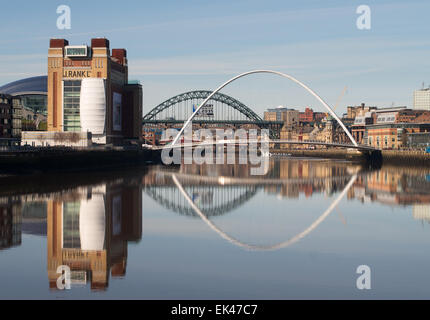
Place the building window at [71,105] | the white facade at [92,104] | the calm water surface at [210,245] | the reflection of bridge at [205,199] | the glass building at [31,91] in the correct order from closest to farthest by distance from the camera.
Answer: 1. the calm water surface at [210,245]
2. the reflection of bridge at [205,199]
3. the white facade at [92,104]
4. the building window at [71,105]
5. the glass building at [31,91]

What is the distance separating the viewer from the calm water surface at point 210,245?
17547 mm

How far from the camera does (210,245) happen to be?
24.6 m

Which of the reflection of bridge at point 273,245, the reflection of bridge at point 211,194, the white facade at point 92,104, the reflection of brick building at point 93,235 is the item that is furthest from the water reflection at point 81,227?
the white facade at point 92,104

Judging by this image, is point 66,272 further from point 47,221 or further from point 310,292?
point 47,221

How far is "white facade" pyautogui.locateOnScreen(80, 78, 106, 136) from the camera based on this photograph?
97312mm

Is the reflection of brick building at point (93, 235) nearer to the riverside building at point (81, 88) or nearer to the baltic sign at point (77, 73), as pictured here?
the riverside building at point (81, 88)

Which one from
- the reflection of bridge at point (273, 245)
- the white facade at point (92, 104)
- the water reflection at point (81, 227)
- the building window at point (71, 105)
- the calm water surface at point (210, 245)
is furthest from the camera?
the building window at point (71, 105)

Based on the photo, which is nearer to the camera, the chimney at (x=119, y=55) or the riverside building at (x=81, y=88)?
the riverside building at (x=81, y=88)

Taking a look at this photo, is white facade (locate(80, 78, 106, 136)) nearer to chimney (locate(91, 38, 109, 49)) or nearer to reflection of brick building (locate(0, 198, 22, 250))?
chimney (locate(91, 38, 109, 49))

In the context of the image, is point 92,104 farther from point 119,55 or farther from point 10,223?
point 10,223

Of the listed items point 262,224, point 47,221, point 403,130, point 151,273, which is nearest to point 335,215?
point 262,224

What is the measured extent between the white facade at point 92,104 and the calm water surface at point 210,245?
173ft

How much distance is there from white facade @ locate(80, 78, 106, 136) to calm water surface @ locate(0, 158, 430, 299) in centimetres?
5274

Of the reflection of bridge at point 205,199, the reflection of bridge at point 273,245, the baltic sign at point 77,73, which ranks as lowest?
the reflection of bridge at point 273,245
